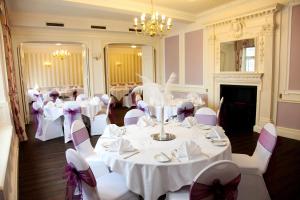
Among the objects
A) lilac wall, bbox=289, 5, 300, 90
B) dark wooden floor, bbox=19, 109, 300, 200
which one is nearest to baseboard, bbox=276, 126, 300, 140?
dark wooden floor, bbox=19, 109, 300, 200

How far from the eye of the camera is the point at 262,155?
8.47ft

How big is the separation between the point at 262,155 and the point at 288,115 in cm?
311

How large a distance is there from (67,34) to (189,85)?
4.50 metres

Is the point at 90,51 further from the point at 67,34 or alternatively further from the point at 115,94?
the point at 115,94

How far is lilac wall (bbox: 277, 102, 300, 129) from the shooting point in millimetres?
4891

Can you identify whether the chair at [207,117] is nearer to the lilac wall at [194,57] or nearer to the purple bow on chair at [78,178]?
the purple bow on chair at [78,178]

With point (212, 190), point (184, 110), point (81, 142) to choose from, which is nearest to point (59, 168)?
point (81, 142)

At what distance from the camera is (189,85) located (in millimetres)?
7730

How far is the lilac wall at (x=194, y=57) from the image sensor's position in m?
7.14

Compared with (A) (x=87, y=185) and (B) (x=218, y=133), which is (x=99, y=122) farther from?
(A) (x=87, y=185)

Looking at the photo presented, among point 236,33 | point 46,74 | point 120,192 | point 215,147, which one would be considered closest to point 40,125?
point 120,192

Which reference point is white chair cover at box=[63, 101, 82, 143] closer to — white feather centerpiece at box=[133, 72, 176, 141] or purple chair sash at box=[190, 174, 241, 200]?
white feather centerpiece at box=[133, 72, 176, 141]

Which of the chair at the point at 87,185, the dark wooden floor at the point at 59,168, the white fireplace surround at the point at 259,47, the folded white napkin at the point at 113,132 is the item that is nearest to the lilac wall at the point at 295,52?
the white fireplace surround at the point at 259,47

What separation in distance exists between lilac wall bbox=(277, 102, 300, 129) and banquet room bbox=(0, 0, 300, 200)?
24 millimetres
